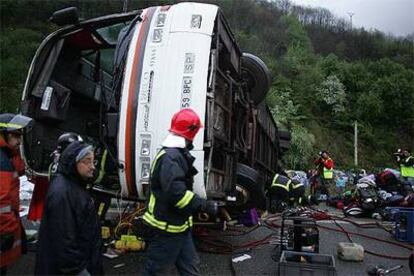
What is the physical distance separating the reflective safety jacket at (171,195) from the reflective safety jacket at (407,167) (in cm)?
779

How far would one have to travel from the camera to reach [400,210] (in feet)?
20.0

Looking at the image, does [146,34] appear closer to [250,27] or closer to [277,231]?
[277,231]

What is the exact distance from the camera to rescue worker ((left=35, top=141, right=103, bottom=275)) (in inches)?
101

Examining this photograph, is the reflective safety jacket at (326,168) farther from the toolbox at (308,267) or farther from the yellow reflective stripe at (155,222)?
the yellow reflective stripe at (155,222)

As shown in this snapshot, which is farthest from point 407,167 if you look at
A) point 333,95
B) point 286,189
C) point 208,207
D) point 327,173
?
point 333,95

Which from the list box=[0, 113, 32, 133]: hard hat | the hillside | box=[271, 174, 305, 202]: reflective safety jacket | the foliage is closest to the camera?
box=[0, 113, 32, 133]: hard hat

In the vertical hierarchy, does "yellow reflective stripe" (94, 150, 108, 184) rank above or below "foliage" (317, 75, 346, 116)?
below

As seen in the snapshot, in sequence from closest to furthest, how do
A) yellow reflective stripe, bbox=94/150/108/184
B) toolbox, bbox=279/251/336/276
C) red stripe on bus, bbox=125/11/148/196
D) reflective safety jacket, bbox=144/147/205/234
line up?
reflective safety jacket, bbox=144/147/205/234 → toolbox, bbox=279/251/336/276 → red stripe on bus, bbox=125/11/148/196 → yellow reflective stripe, bbox=94/150/108/184

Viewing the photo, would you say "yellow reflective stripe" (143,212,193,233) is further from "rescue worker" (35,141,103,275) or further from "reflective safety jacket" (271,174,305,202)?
"reflective safety jacket" (271,174,305,202)

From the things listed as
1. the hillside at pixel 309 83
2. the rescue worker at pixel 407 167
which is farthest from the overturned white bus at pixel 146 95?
the hillside at pixel 309 83

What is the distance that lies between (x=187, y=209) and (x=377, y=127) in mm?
27087

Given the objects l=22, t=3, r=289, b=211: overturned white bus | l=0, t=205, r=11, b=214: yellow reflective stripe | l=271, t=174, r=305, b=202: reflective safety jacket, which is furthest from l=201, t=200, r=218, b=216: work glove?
l=271, t=174, r=305, b=202: reflective safety jacket

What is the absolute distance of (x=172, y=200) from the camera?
10.00 ft

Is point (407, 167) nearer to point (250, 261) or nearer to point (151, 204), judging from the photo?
point (250, 261)
